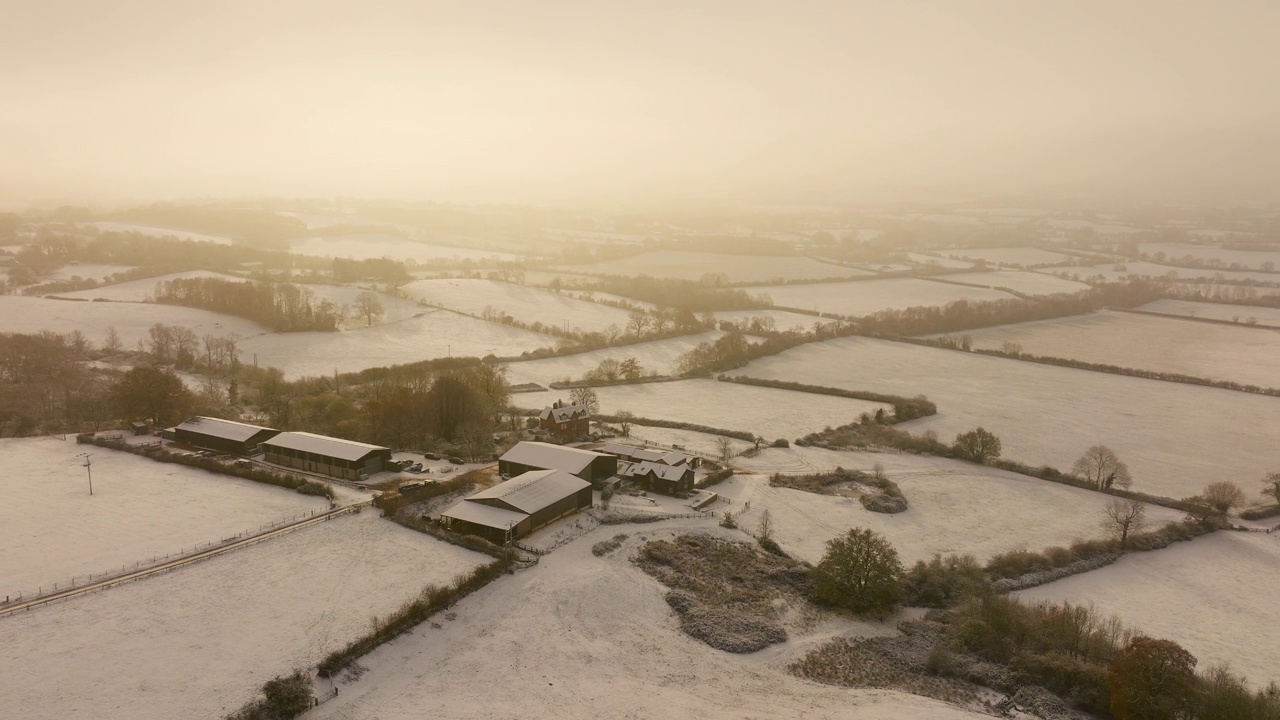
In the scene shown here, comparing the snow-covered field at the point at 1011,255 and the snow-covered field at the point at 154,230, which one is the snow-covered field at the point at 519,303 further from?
the snow-covered field at the point at 1011,255

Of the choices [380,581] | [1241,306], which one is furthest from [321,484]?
[1241,306]

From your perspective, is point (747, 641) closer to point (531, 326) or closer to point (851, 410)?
point (851, 410)

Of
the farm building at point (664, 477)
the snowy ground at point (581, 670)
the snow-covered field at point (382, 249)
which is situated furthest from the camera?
the snow-covered field at point (382, 249)

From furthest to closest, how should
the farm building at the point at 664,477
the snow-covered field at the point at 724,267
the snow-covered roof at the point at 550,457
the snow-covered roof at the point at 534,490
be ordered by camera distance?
the snow-covered field at the point at 724,267 → the snow-covered roof at the point at 550,457 → the farm building at the point at 664,477 → the snow-covered roof at the point at 534,490

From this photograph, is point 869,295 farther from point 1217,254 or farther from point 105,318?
point 1217,254

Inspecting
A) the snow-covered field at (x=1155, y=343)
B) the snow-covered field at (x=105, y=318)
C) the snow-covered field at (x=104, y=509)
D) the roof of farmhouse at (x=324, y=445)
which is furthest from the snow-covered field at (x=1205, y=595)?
the snow-covered field at (x=105, y=318)

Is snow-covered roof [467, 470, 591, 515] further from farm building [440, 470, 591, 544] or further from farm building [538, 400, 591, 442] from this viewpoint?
farm building [538, 400, 591, 442]

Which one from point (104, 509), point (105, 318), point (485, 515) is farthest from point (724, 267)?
point (104, 509)
